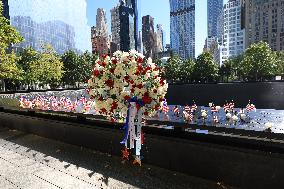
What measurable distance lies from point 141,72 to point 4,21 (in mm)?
15507

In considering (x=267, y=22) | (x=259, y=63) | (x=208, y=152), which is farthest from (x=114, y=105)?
(x=267, y=22)

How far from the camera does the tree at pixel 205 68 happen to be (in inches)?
3457

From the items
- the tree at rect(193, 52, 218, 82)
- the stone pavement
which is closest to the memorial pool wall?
the stone pavement

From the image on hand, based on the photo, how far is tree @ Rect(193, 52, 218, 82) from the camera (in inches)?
3457

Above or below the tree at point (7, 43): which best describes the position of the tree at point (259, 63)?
above

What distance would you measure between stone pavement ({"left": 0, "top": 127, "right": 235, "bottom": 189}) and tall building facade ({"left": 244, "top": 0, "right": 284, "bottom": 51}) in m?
161

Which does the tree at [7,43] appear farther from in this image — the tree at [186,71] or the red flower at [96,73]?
the tree at [186,71]

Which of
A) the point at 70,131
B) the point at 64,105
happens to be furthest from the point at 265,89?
the point at 70,131

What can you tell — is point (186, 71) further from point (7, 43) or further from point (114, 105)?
point (114, 105)

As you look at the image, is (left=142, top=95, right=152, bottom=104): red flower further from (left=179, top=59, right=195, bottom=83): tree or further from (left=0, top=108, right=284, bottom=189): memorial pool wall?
(left=179, top=59, right=195, bottom=83): tree

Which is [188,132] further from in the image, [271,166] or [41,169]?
[41,169]

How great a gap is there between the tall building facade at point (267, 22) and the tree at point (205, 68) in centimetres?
8008

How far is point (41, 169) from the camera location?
6.55m

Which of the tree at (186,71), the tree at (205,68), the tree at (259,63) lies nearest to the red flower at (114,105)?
the tree at (259,63)
